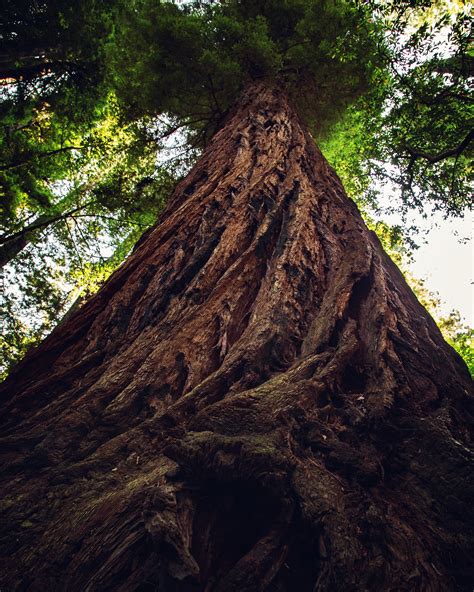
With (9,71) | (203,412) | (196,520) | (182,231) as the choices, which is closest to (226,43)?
(9,71)

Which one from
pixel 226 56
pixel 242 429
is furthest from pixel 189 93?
pixel 242 429

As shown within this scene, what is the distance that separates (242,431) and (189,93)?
6959mm

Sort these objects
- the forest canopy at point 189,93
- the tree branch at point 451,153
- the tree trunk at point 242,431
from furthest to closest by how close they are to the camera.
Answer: the forest canopy at point 189,93 < the tree branch at point 451,153 < the tree trunk at point 242,431

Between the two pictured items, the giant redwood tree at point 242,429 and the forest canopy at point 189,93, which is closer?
the giant redwood tree at point 242,429

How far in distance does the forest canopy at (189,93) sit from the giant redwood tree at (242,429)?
10.7 ft

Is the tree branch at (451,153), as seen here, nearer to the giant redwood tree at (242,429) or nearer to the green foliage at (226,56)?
the giant redwood tree at (242,429)

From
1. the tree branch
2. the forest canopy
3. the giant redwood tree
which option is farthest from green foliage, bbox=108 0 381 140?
the giant redwood tree

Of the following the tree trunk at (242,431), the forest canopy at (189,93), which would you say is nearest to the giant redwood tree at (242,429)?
the tree trunk at (242,431)

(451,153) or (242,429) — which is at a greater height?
(451,153)

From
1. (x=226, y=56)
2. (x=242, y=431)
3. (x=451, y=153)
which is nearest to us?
(x=242, y=431)

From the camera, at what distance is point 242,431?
1596 millimetres

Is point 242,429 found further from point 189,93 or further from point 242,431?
point 189,93

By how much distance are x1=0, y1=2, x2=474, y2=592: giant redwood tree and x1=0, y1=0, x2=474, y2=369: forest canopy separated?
3.26 meters

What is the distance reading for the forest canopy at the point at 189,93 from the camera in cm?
509
